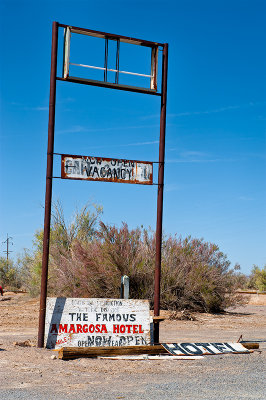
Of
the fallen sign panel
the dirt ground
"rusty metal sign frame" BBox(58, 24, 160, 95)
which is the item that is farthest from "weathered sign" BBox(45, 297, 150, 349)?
Result: "rusty metal sign frame" BBox(58, 24, 160, 95)

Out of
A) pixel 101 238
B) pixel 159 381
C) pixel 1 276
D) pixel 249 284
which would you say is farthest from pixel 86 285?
pixel 249 284

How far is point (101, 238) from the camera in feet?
65.1

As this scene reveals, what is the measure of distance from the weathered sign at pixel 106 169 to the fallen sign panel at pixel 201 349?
127 inches

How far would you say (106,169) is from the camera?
404 inches

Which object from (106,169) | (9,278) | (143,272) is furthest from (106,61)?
(9,278)

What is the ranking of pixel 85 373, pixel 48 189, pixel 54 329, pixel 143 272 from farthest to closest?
1. pixel 143 272
2. pixel 48 189
3. pixel 54 329
4. pixel 85 373

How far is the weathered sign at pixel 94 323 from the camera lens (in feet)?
31.5

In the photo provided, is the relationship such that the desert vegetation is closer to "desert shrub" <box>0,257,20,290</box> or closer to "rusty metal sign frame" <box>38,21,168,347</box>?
"rusty metal sign frame" <box>38,21,168,347</box>

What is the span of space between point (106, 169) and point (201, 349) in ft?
12.6

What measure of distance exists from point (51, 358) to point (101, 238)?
11187mm

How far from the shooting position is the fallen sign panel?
945cm

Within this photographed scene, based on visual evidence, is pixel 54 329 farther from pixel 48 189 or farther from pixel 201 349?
pixel 201 349

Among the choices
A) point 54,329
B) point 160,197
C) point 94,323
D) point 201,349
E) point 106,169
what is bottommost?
point 201,349

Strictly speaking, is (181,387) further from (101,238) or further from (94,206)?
(94,206)
